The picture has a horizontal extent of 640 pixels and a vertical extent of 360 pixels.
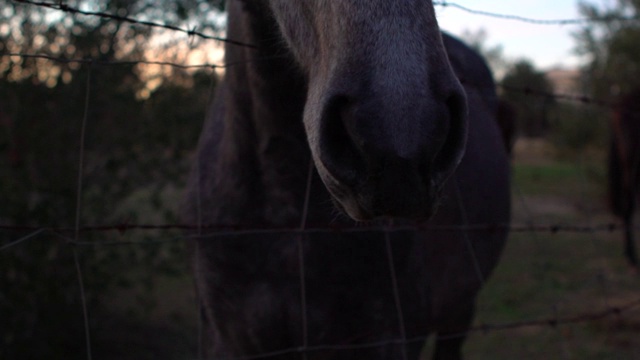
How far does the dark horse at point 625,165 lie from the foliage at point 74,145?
5.31m

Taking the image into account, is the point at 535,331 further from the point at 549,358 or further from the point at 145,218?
the point at 145,218

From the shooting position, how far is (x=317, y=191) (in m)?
2.08

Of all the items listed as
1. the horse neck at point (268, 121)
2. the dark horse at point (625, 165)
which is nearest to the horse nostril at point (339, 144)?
the horse neck at point (268, 121)

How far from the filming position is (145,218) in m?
8.80

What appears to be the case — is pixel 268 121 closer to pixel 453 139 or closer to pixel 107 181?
pixel 453 139

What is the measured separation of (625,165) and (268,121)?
6.97m

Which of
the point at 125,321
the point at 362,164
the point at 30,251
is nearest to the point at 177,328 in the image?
the point at 125,321

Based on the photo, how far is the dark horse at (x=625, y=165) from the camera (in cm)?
775

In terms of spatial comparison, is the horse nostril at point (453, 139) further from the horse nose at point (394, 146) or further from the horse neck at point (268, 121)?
the horse neck at point (268, 121)

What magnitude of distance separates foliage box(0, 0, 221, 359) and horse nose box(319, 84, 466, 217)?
8.89 ft

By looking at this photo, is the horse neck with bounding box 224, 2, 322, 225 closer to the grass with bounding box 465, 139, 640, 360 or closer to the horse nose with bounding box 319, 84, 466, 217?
the horse nose with bounding box 319, 84, 466, 217

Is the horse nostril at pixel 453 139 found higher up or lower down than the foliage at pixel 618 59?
lower down

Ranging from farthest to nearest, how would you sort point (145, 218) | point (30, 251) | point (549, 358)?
point (145, 218), point (549, 358), point (30, 251)

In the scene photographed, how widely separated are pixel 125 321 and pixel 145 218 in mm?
3757
